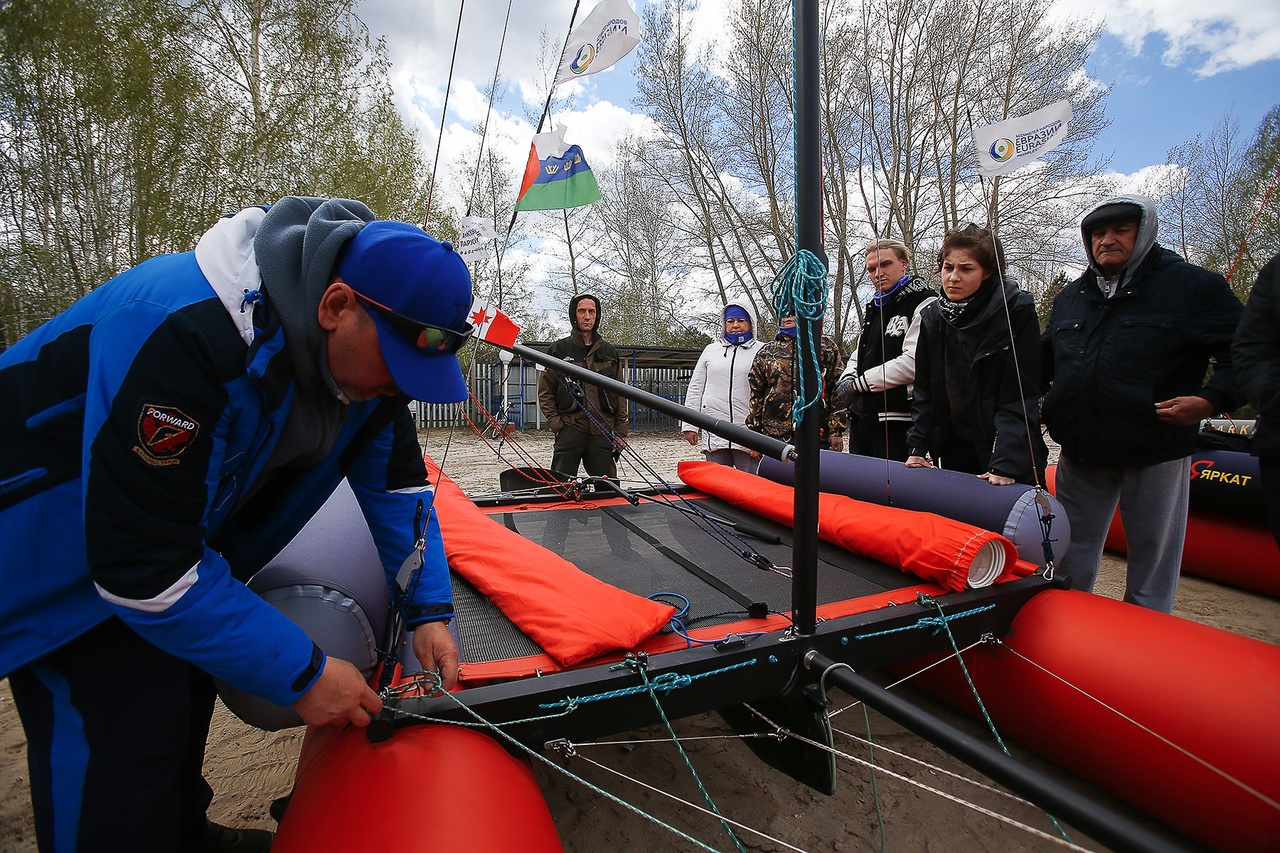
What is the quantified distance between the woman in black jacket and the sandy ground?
101 centimetres

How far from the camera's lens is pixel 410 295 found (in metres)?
0.96

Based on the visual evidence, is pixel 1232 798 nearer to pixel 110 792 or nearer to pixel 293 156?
pixel 110 792

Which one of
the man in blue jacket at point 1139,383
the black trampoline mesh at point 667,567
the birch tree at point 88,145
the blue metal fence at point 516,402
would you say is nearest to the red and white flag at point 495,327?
the black trampoline mesh at point 667,567

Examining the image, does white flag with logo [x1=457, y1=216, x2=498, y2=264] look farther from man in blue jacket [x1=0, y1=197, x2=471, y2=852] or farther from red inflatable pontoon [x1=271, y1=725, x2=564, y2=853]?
red inflatable pontoon [x1=271, y1=725, x2=564, y2=853]

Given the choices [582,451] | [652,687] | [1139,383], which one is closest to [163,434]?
[652,687]

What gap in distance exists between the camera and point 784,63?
41.9 feet

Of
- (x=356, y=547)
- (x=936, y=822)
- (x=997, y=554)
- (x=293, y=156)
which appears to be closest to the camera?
(x=356, y=547)

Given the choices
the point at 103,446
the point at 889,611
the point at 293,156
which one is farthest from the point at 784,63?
the point at 103,446

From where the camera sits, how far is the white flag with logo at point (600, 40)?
219 centimetres

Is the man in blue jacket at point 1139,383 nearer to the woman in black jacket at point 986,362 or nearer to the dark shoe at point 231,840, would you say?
the woman in black jacket at point 986,362

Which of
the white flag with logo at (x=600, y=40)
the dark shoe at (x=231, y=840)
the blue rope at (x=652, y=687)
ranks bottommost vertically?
the dark shoe at (x=231, y=840)

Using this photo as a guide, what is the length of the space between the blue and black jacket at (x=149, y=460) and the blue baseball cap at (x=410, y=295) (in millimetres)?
147

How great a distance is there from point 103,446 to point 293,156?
46.0ft

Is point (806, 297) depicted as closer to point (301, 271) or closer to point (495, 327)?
point (301, 271)
